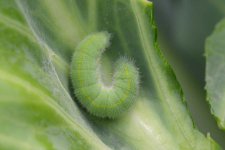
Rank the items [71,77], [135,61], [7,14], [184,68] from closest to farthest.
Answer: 1. [7,14]
2. [71,77]
3. [135,61]
4. [184,68]

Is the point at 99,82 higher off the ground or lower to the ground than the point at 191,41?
higher

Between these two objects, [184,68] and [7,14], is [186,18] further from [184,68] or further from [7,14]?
[7,14]

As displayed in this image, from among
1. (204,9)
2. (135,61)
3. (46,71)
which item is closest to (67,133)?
(46,71)

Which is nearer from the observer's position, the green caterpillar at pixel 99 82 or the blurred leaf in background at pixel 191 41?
the green caterpillar at pixel 99 82

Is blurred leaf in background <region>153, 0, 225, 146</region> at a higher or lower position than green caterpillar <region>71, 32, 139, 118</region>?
lower

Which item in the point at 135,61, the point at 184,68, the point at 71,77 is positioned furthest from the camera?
the point at 184,68

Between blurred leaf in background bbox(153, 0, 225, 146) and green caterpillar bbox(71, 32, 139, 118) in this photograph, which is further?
blurred leaf in background bbox(153, 0, 225, 146)

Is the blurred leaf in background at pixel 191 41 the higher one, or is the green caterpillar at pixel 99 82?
the green caterpillar at pixel 99 82

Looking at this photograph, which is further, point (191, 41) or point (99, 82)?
point (191, 41)
